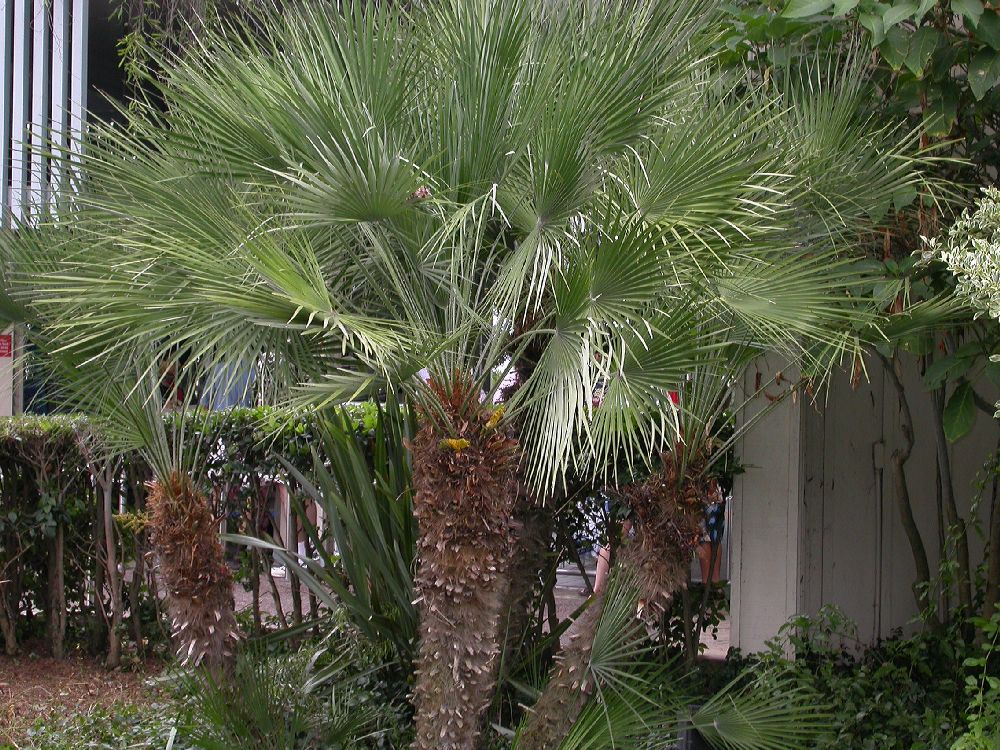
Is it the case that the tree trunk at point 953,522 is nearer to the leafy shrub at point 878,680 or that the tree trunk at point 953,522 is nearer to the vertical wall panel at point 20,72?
the leafy shrub at point 878,680

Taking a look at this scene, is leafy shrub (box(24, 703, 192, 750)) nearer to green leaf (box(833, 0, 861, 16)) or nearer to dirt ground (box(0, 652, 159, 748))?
dirt ground (box(0, 652, 159, 748))

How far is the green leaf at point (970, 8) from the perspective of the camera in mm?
4133

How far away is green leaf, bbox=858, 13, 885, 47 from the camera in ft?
13.6

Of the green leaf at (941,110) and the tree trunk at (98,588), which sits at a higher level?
the green leaf at (941,110)

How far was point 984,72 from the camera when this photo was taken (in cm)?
436

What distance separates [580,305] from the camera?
3688mm

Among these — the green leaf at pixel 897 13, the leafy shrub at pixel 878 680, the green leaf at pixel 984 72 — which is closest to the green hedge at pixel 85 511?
the leafy shrub at pixel 878 680

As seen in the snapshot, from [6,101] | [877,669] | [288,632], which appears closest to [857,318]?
[877,669]

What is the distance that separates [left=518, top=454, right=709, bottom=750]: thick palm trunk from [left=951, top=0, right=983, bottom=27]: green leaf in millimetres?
2016

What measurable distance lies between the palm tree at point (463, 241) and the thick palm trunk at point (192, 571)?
62 centimetres

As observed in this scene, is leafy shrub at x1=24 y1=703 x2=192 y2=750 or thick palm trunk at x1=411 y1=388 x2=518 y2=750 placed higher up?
thick palm trunk at x1=411 y1=388 x2=518 y2=750

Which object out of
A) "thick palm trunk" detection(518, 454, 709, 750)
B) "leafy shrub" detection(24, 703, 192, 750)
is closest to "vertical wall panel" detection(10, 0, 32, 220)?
"leafy shrub" detection(24, 703, 192, 750)

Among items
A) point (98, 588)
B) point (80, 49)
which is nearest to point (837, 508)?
point (98, 588)

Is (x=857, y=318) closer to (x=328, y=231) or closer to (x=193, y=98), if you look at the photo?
(x=328, y=231)
